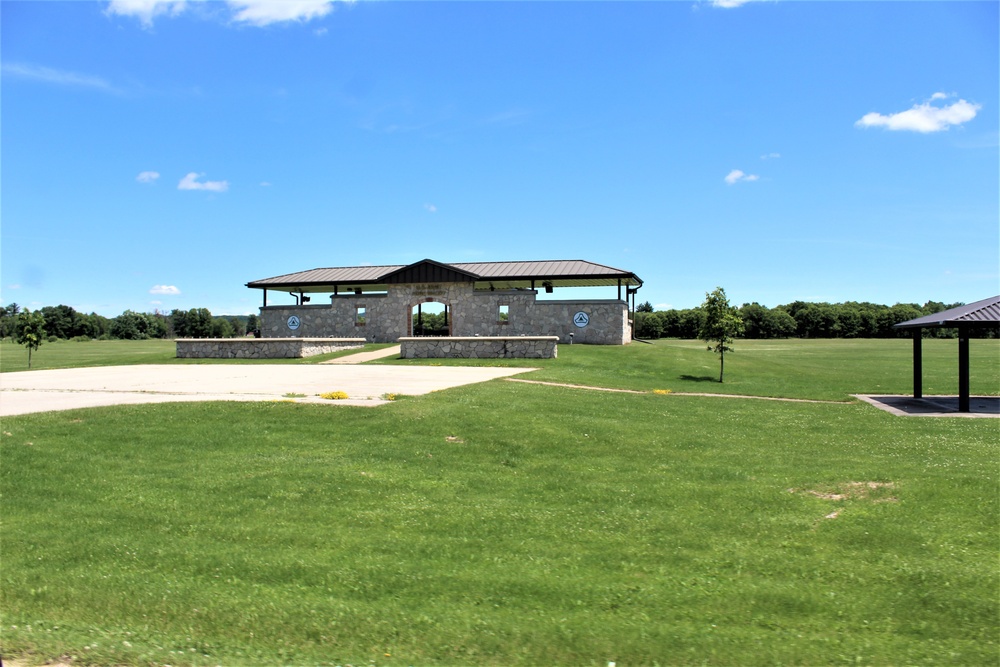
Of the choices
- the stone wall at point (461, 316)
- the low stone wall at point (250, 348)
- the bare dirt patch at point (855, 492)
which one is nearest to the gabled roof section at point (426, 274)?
the stone wall at point (461, 316)

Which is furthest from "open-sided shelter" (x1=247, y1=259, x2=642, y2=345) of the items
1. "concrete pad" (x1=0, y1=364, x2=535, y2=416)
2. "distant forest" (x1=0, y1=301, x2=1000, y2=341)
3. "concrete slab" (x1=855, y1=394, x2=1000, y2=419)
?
"distant forest" (x1=0, y1=301, x2=1000, y2=341)

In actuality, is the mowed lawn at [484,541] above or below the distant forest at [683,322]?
below

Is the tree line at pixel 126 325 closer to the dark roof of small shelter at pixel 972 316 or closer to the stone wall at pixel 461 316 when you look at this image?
the stone wall at pixel 461 316

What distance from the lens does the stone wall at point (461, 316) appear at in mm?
35094

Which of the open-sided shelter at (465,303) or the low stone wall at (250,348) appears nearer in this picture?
the low stone wall at (250,348)

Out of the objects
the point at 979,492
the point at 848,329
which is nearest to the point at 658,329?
the point at 848,329

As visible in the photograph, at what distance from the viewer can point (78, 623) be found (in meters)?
4.70

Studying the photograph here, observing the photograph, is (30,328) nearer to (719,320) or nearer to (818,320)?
(719,320)

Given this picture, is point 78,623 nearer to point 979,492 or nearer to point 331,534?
point 331,534

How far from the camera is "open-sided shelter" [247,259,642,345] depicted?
35.3 metres

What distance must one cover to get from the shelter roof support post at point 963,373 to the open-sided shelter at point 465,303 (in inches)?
756

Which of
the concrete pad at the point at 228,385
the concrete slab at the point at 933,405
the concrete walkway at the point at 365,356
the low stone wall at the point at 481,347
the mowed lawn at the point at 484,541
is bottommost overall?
the mowed lawn at the point at 484,541

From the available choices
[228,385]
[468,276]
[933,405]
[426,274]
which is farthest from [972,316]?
[426,274]

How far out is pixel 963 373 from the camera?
1560 cm
